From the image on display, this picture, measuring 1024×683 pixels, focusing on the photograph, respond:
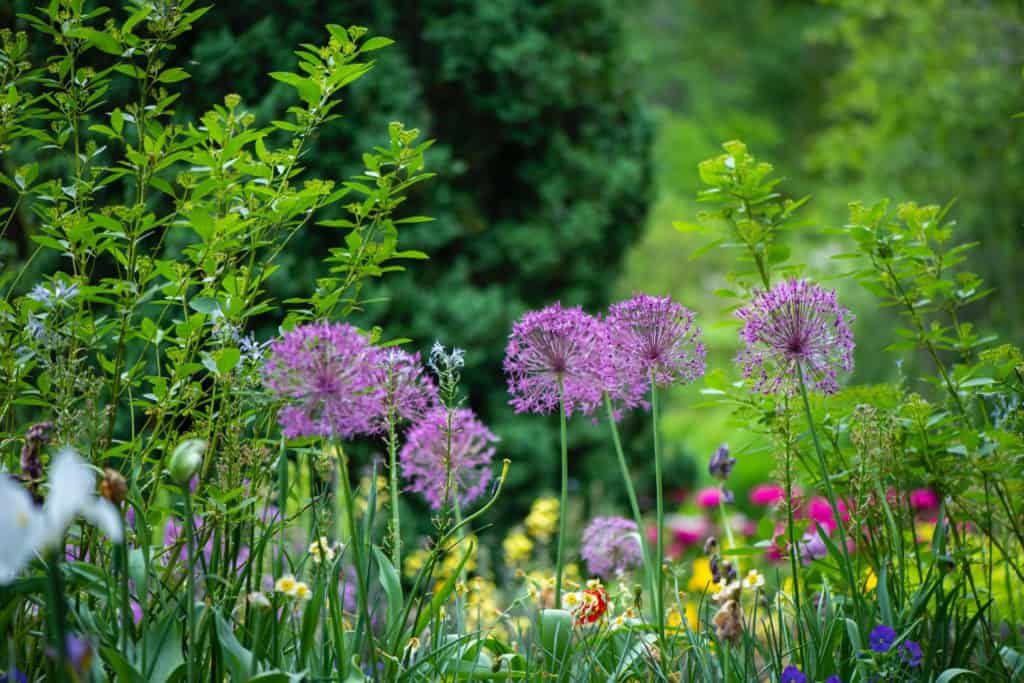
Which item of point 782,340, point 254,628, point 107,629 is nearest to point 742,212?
point 782,340

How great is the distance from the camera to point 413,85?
4.41 meters

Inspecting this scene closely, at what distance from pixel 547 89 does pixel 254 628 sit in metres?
3.81

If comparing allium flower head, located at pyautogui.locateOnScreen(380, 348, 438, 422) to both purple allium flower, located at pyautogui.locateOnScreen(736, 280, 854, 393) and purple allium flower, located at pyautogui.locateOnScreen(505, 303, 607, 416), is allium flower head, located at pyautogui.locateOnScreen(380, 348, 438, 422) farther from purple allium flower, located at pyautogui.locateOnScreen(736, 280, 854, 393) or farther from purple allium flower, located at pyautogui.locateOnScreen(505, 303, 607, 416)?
purple allium flower, located at pyautogui.locateOnScreen(736, 280, 854, 393)

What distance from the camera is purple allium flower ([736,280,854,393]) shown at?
1.75 meters

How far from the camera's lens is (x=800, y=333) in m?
1.75

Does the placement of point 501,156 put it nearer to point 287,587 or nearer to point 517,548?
→ point 517,548

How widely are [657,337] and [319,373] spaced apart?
0.72 metres

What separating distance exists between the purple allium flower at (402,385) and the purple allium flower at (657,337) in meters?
0.40

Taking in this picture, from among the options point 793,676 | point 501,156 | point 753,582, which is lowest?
point 793,676

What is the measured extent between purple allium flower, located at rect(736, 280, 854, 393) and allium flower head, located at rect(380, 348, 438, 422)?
2.14 feet

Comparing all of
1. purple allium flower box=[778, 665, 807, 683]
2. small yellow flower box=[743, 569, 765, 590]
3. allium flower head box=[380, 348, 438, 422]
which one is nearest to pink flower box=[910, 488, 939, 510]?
small yellow flower box=[743, 569, 765, 590]

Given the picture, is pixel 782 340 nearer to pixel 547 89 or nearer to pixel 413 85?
pixel 413 85

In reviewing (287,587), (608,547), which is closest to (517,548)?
(608,547)

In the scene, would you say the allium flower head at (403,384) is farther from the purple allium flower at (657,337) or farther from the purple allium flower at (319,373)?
the purple allium flower at (657,337)
